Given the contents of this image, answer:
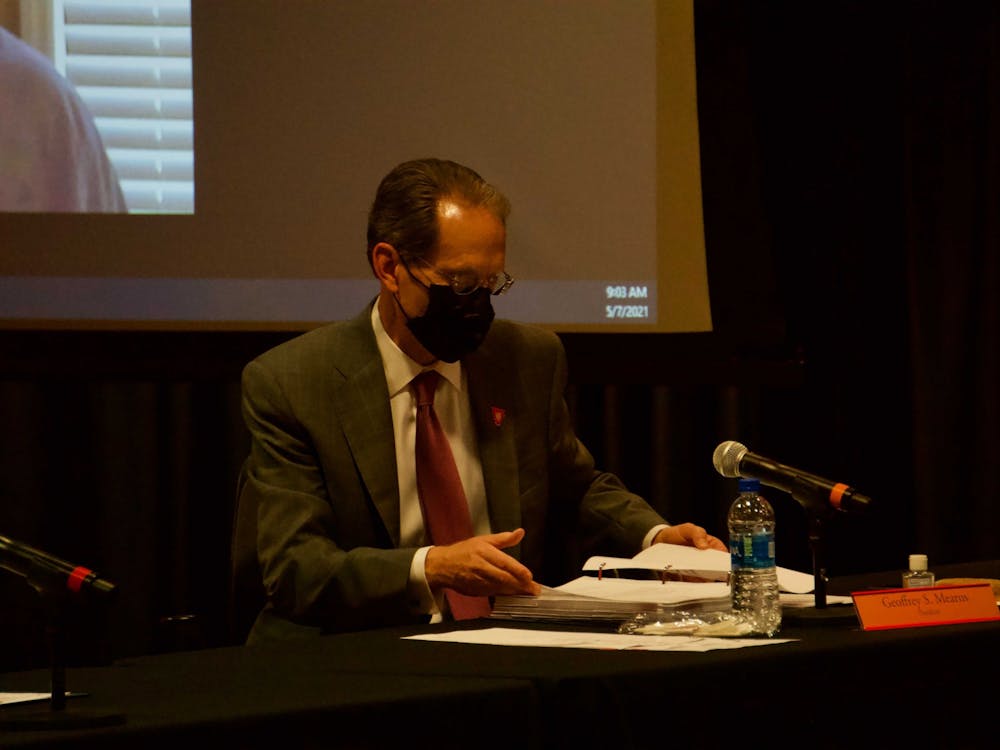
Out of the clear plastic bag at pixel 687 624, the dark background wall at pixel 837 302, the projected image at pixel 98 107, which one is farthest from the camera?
the dark background wall at pixel 837 302

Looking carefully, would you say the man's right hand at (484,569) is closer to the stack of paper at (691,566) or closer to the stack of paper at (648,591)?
the stack of paper at (648,591)

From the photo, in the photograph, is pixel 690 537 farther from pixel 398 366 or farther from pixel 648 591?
pixel 398 366

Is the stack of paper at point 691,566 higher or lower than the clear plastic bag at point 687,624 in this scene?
higher

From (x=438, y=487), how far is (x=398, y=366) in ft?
0.80

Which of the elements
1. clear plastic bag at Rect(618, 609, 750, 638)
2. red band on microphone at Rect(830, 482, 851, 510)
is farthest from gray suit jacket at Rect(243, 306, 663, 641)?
red band on microphone at Rect(830, 482, 851, 510)

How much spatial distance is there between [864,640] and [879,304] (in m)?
2.63

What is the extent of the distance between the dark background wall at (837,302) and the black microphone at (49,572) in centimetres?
238

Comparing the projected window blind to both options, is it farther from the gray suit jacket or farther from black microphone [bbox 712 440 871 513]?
black microphone [bbox 712 440 871 513]

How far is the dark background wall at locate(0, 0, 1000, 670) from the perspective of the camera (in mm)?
3729

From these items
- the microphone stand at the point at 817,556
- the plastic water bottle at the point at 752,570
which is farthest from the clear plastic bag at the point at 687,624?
the microphone stand at the point at 817,556

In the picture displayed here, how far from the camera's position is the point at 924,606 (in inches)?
71.9

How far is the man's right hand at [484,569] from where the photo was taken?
1.99m

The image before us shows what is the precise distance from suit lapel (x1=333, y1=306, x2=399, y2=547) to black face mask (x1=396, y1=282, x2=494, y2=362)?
4.6 inches

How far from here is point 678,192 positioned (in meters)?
3.54
